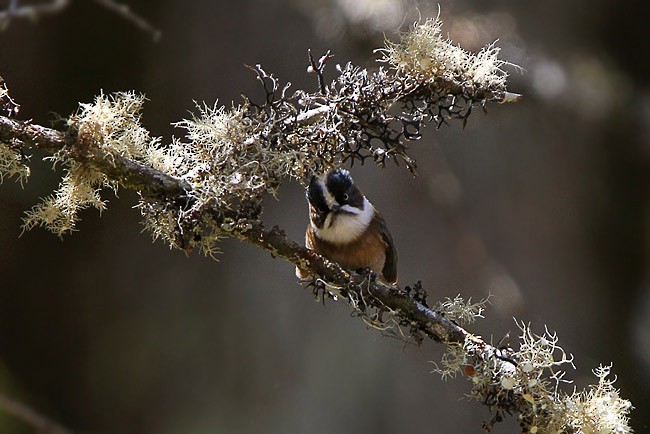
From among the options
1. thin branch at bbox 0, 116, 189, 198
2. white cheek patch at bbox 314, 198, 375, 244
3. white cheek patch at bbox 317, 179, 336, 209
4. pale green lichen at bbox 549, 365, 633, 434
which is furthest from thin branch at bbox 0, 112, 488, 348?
white cheek patch at bbox 314, 198, 375, 244

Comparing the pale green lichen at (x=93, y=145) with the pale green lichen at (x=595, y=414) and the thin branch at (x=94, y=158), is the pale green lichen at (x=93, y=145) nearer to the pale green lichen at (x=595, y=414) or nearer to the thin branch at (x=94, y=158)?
the thin branch at (x=94, y=158)

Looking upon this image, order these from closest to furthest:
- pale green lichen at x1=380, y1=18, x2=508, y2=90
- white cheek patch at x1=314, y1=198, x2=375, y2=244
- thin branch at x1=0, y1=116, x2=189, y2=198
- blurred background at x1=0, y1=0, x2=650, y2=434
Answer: thin branch at x1=0, y1=116, x2=189, y2=198 < pale green lichen at x1=380, y1=18, x2=508, y2=90 < white cheek patch at x1=314, y1=198, x2=375, y2=244 < blurred background at x1=0, y1=0, x2=650, y2=434

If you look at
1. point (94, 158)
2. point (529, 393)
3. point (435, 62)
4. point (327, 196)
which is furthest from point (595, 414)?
point (94, 158)

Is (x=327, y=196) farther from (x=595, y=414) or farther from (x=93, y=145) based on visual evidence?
(x=595, y=414)

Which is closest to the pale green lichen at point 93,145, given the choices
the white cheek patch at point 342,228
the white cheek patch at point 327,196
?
the white cheek patch at point 327,196

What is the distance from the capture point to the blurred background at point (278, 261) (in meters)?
3.58

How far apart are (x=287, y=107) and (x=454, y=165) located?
2166 millimetres

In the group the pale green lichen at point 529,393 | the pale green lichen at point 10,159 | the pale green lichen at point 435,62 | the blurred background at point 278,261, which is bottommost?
the pale green lichen at point 10,159

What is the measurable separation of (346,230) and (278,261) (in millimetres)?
1421

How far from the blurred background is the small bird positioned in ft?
3.51

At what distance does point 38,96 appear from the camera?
362 centimetres

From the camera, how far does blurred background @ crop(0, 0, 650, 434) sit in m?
Answer: 3.58

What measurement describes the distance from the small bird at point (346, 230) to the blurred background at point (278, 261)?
107 cm

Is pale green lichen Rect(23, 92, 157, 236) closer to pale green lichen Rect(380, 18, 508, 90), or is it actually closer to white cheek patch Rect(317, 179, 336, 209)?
pale green lichen Rect(380, 18, 508, 90)
